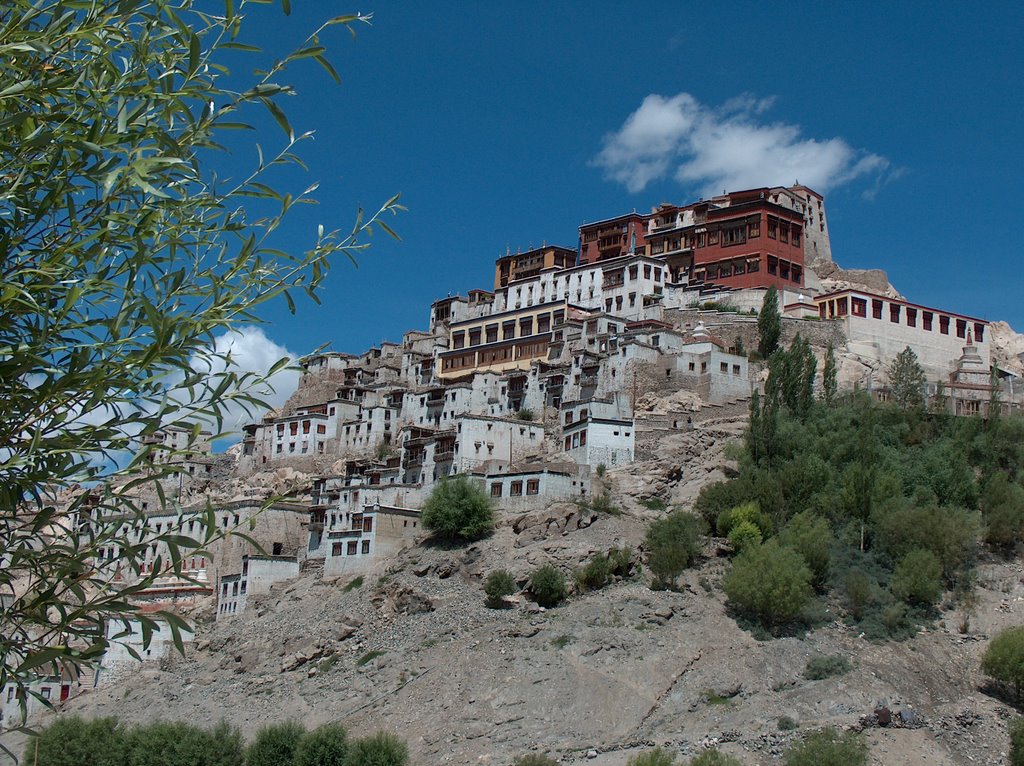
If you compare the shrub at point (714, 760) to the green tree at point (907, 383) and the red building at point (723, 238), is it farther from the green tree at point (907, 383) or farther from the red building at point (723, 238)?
the red building at point (723, 238)

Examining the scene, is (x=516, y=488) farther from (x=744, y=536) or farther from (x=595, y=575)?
(x=744, y=536)

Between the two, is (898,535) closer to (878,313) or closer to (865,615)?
(865,615)

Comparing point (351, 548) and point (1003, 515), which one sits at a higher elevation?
point (1003, 515)

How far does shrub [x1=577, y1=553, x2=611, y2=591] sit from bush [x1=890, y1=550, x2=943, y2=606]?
933 cm

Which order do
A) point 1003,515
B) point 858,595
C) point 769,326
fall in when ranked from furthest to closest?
point 769,326 → point 1003,515 → point 858,595

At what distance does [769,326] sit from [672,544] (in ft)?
58.1

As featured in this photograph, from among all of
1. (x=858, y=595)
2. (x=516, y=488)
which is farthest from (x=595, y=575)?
(x=858, y=595)

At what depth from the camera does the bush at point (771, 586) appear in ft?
124

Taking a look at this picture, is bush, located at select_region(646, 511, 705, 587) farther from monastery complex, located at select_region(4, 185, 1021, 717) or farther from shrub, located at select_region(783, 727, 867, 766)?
shrub, located at select_region(783, 727, 867, 766)

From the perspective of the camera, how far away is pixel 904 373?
171 ft

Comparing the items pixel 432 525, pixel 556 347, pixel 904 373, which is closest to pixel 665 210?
pixel 556 347

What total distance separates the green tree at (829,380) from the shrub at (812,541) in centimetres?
957

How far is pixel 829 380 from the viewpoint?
51562 millimetres

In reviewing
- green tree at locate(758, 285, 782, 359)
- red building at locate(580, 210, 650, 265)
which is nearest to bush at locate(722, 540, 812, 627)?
green tree at locate(758, 285, 782, 359)
